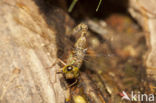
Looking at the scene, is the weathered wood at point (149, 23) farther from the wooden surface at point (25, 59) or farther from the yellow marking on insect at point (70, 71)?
the wooden surface at point (25, 59)

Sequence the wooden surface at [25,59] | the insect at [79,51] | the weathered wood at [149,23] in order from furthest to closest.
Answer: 1. the weathered wood at [149,23]
2. the insect at [79,51]
3. the wooden surface at [25,59]

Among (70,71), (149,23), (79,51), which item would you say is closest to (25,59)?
(70,71)

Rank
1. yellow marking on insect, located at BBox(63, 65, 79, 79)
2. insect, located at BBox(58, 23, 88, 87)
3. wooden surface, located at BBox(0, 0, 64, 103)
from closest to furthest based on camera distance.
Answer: wooden surface, located at BBox(0, 0, 64, 103)
yellow marking on insect, located at BBox(63, 65, 79, 79)
insect, located at BBox(58, 23, 88, 87)

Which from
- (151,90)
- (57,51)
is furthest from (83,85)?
(151,90)

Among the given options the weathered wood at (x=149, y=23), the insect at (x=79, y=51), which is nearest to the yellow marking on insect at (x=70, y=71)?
the insect at (x=79, y=51)

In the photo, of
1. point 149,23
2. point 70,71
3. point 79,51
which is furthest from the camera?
point 149,23

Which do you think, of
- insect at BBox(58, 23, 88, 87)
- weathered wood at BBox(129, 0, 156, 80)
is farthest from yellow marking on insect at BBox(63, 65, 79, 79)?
weathered wood at BBox(129, 0, 156, 80)

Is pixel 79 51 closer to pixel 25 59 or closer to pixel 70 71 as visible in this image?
pixel 70 71

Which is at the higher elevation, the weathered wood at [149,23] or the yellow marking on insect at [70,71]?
the weathered wood at [149,23]

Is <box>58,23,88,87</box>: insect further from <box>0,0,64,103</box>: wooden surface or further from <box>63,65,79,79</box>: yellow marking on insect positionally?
<box>0,0,64,103</box>: wooden surface
